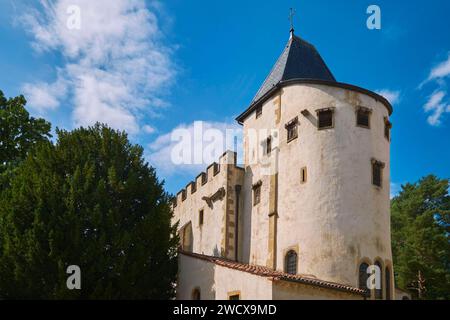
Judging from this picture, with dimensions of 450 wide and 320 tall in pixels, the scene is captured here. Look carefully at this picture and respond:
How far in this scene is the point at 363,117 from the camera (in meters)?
28.1

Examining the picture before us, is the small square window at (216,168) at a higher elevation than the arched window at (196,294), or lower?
higher

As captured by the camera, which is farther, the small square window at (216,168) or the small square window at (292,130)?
the small square window at (216,168)

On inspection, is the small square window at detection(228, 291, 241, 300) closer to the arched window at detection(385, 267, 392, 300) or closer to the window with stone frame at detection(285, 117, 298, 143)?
the arched window at detection(385, 267, 392, 300)

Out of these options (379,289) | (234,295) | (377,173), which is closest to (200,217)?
(377,173)

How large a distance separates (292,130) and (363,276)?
789 cm

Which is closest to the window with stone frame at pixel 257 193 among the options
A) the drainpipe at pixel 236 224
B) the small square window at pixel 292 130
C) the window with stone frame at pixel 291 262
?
the drainpipe at pixel 236 224

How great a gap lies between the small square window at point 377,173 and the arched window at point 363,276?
3962mm

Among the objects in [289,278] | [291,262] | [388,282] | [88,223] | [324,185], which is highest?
[324,185]

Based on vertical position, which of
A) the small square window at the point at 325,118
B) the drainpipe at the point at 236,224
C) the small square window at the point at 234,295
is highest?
the small square window at the point at 325,118

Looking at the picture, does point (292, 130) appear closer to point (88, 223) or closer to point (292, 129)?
point (292, 129)

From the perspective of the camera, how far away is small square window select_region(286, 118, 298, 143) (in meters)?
28.7

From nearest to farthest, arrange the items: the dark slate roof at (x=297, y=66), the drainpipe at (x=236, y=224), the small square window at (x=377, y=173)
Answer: the small square window at (x=377, y=173), the drainpipe at (x=236, y=224), the dark slate roof at (x=297, y=66)

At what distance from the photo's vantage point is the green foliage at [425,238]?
41.9 m

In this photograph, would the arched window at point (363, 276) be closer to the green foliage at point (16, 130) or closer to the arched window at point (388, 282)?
the arched window at point (388, 282)
